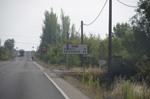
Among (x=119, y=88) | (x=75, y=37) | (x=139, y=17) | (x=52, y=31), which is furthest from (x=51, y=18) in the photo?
(x=119, y=88)

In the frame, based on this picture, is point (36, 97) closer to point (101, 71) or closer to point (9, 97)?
point (9, 97)

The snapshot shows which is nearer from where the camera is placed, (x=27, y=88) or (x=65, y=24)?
(x=27, y=88)

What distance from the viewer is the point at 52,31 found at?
64.9 metres

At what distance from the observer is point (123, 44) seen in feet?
150

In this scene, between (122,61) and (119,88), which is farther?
(122,61)

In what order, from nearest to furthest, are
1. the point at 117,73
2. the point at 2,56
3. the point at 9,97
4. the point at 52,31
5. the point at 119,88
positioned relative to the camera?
the point at 9,97, the point at 119,88, the point at 117,73, the point at 52,31, the point at 2,56

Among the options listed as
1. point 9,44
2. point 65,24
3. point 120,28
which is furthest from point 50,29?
point 9,44

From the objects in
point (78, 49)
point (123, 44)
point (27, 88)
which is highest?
point (123, 44)

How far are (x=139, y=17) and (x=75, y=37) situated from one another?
50.3 ft

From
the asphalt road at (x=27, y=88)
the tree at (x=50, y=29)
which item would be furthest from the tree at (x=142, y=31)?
the tree at (x=50, y=29)

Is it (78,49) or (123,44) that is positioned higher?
(123,44)

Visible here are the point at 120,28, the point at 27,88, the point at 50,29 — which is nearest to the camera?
the point at 27,88

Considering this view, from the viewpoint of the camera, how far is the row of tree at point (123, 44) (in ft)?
70.9

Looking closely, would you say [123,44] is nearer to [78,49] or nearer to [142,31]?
[142,31]
